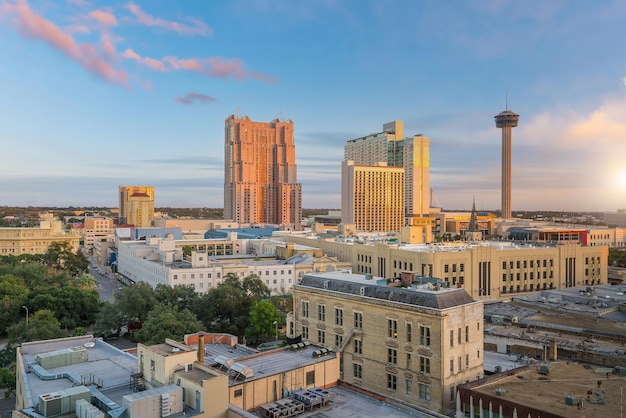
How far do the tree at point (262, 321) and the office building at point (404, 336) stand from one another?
22671 mm

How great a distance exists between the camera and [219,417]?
29.7 metres

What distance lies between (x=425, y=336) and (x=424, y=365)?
8.61 feet

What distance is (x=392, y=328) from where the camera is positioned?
4881 centimetres

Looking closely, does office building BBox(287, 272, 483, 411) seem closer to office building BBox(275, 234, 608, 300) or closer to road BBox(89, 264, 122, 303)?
office building BBox(275, 234, 608, 300)

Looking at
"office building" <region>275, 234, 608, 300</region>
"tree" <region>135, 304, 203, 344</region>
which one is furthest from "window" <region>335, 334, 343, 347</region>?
"office building" <region>275, 234, 608, 300</region>

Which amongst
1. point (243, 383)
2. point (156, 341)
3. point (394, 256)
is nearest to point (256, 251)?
point (394, 256)

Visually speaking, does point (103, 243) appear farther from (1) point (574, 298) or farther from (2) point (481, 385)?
(2) point (481, 385)

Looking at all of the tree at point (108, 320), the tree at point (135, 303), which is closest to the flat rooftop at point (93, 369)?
the tree at point (108, 320)

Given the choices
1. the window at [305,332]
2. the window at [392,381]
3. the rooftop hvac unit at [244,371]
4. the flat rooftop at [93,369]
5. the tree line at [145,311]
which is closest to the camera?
Result: the rooftop hvac unit at [244,371]

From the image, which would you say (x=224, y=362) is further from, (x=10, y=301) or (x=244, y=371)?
(x=10, y=301)

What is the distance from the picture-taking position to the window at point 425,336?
45.8m

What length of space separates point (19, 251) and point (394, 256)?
129587 mm

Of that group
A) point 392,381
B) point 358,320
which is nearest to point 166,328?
point 358,320

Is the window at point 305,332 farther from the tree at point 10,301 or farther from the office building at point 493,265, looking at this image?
the tree at point 10,301
